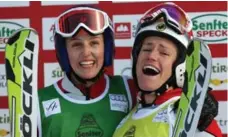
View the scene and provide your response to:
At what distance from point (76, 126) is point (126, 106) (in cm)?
26

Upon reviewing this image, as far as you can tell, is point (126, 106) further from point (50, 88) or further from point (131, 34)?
point (131, 34)

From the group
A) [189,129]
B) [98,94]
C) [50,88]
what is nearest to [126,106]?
[98,94]

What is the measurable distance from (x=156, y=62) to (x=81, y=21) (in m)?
0.40

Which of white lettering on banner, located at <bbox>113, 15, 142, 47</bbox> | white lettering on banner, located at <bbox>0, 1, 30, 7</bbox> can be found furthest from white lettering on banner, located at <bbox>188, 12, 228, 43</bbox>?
white lettering on banner, located at <bbox>0, 1, 30, 7</bbox>

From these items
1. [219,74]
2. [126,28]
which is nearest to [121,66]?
[126,28]

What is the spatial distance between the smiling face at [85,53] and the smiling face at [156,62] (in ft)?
0.71

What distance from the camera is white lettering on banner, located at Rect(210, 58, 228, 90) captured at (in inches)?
184

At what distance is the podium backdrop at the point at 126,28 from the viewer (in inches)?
185

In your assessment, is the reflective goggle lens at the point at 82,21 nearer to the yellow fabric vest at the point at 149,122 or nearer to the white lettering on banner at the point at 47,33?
the yellow fabric vest at the point at 149,122

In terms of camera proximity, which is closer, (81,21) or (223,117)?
(81,21)

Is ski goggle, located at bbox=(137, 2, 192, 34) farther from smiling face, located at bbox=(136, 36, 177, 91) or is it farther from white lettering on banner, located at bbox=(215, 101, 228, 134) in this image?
white lettering on banner, located at bbox=(215, 101, 228, 134)

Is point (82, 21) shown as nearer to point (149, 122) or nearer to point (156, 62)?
point (156, 62)

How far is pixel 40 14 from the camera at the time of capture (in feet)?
15.6

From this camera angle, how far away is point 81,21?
3.09 m
